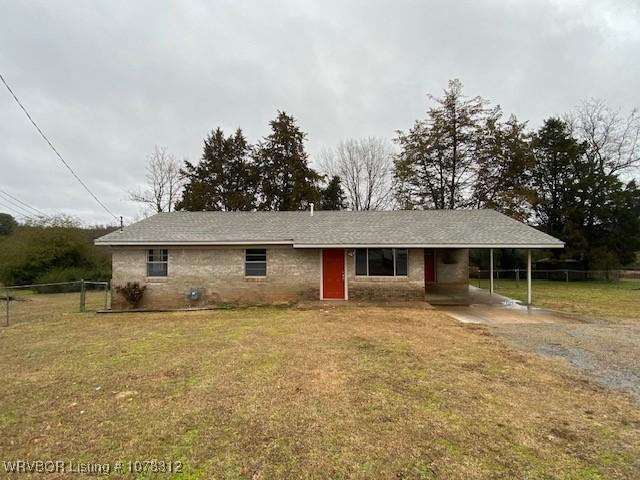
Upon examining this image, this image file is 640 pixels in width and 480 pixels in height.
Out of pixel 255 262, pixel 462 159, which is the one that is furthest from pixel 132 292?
pixel 462 159

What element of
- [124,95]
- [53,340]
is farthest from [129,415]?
[124,95]

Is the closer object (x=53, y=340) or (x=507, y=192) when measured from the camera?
(x=53, y=340)

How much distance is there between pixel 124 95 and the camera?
21.6 metres

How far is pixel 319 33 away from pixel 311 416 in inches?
671

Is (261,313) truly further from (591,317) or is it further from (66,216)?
(66,216)

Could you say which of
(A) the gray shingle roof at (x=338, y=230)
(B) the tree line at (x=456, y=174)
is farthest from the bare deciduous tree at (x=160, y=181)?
(A) the gray shingle roof at (x=338, y=230)

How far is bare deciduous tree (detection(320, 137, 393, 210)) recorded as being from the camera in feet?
112

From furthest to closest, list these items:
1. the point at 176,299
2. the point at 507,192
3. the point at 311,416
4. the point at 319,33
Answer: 1. the point at 507,192
2. the point at 319,33
3. the point at 176,299
4. the point at 311,416

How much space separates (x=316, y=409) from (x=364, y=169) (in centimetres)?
3184

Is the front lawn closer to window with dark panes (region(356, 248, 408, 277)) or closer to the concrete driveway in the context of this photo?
the concrete driveway

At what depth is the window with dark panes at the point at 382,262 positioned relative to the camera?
13.5 meters

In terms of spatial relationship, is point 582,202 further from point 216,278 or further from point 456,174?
point 216,278

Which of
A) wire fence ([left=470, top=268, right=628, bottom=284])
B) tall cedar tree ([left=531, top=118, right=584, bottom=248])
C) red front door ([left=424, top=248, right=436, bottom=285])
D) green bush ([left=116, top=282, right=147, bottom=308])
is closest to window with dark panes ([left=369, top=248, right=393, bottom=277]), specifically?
red front door ([left=424, top=248, right=436, bottom=285])

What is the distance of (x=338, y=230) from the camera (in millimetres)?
14500
